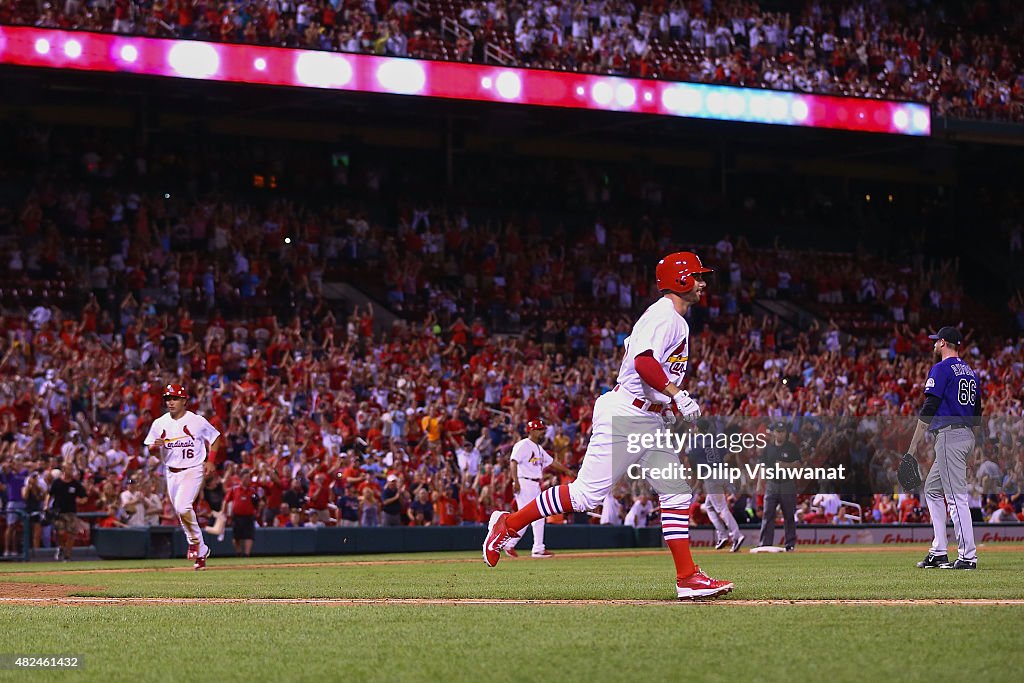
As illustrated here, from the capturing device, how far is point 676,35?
114 ft

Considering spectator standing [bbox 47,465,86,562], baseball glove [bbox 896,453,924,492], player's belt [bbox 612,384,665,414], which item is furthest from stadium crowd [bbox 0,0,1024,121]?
player's belt [bbox 612,384,665,414]

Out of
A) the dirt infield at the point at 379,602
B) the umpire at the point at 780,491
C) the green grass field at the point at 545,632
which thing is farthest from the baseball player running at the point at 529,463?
the dirt infield at the point at 379,602

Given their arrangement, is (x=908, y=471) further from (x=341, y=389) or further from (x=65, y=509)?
(x=341, y=389)

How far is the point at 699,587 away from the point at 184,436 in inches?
338

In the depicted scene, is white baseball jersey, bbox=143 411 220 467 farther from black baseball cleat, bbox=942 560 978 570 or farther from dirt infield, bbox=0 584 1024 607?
black baseball cleat, bbox=942 560 978 570

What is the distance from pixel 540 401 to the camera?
27328 millimetres

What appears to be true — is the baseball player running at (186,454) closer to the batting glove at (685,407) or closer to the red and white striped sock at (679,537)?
the red and white striped sock at (679,537)

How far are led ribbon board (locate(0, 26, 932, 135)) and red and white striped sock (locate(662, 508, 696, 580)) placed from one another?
66.8ft

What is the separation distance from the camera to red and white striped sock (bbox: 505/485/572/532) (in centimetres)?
966

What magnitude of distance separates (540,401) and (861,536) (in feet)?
21.2

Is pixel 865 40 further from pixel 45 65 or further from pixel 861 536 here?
pixel 45 65

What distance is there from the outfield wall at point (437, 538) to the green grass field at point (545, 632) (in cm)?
859

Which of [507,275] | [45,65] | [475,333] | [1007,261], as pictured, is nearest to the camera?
[45,65]

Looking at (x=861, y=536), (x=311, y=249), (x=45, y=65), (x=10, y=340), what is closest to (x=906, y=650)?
(x=861, y=536)
